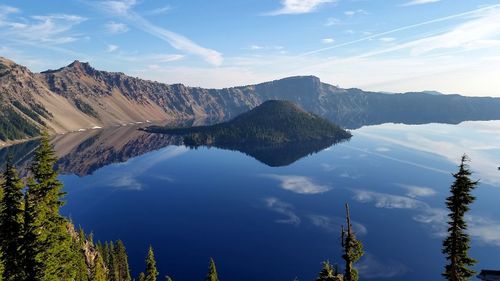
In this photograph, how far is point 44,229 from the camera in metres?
44.7

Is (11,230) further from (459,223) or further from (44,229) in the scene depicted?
(459,223)

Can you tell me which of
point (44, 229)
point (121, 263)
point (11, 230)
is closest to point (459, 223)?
point (44, 229)

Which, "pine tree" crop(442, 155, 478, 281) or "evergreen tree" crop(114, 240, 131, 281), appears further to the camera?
"evergreen tree" crop(114, 240, 131, 281)

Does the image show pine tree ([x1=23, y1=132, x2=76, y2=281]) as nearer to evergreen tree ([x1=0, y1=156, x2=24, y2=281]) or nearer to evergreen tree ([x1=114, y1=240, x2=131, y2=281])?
evergreen tree ([x1=0, y1=156, x2=24, y2=281])

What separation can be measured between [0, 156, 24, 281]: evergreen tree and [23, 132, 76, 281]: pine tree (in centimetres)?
88

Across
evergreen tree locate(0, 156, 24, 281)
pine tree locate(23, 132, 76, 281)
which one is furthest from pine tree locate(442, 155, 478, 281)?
evergreen tree locate(0, 156, 24, 281)

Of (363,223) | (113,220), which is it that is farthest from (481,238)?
(113,220)

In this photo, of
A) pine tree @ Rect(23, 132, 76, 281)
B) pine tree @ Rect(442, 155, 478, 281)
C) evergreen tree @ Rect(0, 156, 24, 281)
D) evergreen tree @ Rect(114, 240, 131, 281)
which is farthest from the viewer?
evergreen tree @ Rect(114, 240, 131, 281)

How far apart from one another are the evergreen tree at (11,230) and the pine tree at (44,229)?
0.88 m

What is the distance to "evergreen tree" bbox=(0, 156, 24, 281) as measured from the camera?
4259cm

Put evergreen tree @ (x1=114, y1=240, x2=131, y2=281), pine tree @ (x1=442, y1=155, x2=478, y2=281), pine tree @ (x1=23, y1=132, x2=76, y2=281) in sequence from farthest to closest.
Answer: evergreen tree @ (x1=114, y1=240, x2=131, y2=281), pine tree @ (x1=23, y1=132, x2=76, y2=281), pine tree @ (x1=442, y1=155, x2=478, y2=281)

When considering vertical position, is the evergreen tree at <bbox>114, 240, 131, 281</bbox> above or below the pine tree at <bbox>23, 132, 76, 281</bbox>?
below

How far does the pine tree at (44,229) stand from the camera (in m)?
42.8

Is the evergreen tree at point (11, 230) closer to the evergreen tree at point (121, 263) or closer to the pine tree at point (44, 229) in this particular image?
the pine tree at point (44, 229)
